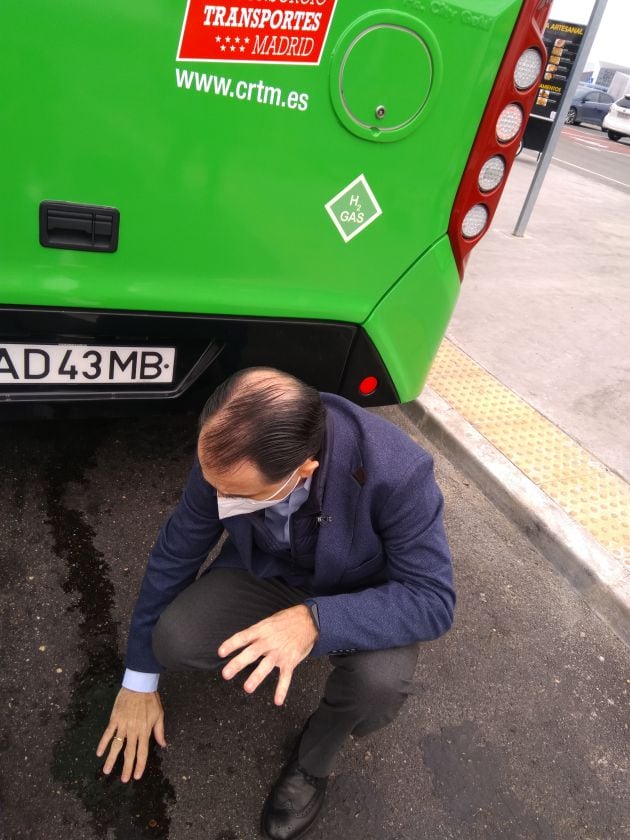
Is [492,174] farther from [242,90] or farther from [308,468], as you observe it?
[308,468]

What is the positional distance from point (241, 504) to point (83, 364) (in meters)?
0.76

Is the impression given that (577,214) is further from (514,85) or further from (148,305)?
(148,305)

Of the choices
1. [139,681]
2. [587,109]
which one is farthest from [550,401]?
[587,109]

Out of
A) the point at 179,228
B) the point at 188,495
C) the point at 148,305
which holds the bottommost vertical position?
the point at 188,495

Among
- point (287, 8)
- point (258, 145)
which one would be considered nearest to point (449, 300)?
point (258, 145)

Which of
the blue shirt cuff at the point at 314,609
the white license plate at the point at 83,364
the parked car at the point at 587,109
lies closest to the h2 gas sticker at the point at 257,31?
the white license plate at the point at 83,364

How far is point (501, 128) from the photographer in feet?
6.43

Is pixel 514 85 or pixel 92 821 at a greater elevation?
pixel 514 85

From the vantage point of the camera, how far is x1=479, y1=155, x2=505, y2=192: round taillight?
2.01m

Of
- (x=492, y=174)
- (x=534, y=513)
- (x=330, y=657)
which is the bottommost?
(x=534, y=513)

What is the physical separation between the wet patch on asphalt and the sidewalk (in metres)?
1.57

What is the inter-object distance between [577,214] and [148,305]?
7557 mm

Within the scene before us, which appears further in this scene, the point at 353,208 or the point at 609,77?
the point at 609,77

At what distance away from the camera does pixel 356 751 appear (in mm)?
1812
